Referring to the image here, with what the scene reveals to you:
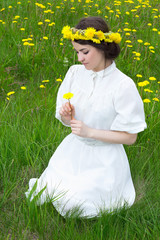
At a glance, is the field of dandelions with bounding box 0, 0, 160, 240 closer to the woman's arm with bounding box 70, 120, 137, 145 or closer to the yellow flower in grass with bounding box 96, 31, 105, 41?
the woman's arm with bounding box 70, 120, 137, 145

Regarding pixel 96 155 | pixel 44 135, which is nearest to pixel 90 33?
pixel 96 155

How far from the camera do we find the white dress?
164cm

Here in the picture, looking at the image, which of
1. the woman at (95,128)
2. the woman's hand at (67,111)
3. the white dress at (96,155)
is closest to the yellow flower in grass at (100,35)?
the woman at (95,128)

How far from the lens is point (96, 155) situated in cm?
178

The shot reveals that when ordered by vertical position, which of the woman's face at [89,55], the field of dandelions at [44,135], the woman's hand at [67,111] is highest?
the woman's face at [89,55]

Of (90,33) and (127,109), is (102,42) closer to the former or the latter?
(90,33)

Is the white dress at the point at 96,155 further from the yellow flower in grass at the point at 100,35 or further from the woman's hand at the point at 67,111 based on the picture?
the yellow flower in grass at the point at 100,35

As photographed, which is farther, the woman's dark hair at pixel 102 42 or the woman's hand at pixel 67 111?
the woman's hand at pixel 67 111

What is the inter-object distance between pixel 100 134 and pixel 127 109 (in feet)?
0.64

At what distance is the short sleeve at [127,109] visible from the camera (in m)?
1.61

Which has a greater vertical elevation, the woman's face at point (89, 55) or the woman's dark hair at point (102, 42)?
the woman's dark hair at point (102, 42)

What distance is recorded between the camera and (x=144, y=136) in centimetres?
234

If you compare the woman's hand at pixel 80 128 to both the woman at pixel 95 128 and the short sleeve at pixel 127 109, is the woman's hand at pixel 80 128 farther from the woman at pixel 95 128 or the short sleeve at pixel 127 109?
the short sleeve at pixel 127 109

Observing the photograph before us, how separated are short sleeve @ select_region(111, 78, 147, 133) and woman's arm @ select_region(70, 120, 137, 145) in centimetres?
4
